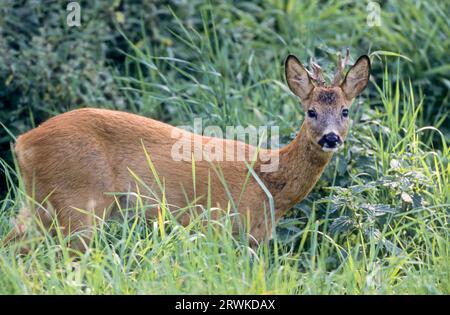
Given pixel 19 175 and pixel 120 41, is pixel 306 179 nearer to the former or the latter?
pixel 19 175

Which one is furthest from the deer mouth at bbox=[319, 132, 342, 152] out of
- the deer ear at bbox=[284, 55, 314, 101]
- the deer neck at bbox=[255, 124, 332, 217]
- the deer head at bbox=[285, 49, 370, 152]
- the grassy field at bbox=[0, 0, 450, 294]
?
the deer ear at bbox=[284, 55, 314, 101]

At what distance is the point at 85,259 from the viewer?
4359 millimetres

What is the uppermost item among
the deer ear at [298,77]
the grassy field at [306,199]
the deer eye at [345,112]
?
the deer ear at [298,77]

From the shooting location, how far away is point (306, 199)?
6.09 meters

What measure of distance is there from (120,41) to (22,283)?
161 inches

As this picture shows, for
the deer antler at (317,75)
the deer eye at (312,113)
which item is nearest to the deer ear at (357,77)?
the deer antler at (317,75)

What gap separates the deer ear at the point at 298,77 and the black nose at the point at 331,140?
0.40 m

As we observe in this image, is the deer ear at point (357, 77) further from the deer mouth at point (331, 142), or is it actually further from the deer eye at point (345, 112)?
the deer mouth at point (331, 142)

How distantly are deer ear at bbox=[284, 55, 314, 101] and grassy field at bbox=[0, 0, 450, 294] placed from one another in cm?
56

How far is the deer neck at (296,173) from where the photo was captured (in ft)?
18.5

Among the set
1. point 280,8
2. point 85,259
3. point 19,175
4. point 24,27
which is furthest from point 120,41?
point 85,259

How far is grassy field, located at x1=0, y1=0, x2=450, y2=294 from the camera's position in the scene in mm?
4520

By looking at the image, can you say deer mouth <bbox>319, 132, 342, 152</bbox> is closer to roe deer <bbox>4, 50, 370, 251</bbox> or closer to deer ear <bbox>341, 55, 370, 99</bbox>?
roe deer <bbox>4, 50, 370, 251</bbox>

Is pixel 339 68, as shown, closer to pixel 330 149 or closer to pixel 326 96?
pixel 326 96
